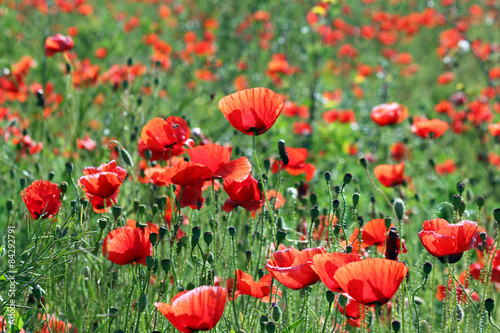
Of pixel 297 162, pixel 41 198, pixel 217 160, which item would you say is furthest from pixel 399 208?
pixel 41 198

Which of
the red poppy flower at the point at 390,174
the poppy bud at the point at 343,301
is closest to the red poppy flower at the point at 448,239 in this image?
the poppy bud at the point at 343,301

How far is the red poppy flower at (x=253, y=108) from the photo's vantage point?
1.50 m

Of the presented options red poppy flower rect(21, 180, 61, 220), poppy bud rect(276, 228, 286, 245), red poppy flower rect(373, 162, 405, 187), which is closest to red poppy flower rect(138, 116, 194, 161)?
red poppy flower rect(21, 180, 61, 220)

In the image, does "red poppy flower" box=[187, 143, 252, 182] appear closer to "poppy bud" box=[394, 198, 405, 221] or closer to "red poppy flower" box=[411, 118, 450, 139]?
"poppy bud" box=[394, 198, 405, 221]

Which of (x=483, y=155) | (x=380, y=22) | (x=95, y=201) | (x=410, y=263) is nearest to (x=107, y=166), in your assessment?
(x=95, y=201)

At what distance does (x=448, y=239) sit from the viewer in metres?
1.36

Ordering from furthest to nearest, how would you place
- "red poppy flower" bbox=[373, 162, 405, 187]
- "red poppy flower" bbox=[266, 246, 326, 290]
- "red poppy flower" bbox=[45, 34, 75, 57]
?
Result: 1. "red poppy flower" bbox=[45, 34, 75, 57]
2. "red poppy flower" bbox=[373, 162, 405, 187]
3. "red poppy flower" bbox=[266, 246, 326, 290]

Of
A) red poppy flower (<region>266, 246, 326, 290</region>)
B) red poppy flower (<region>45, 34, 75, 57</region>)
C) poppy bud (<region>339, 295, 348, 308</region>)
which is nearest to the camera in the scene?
red poppy flower (<region>266, 246, 326, 290</region>)

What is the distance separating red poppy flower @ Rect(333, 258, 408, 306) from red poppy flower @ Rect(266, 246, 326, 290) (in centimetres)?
13

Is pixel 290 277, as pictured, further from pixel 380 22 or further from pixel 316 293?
pixel 380 22

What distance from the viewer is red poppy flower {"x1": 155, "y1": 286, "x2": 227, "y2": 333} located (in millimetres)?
1139

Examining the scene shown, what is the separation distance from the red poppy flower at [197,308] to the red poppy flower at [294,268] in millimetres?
172

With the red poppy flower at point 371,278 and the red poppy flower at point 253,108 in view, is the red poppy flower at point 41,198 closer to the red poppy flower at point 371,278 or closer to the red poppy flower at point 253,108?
the red poppy flower at point 253,108

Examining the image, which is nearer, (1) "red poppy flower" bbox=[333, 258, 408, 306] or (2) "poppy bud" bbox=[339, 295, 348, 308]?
(1) "red poppy flower" bbox=[333, 258, 408, 306]
